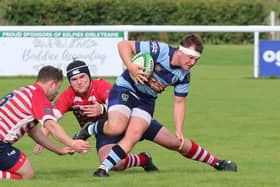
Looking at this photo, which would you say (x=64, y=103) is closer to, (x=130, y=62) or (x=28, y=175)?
(x=130, y=62)

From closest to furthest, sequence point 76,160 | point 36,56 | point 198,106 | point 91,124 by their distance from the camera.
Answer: point 91,124
point 76,160
point 198,106
point 36,56

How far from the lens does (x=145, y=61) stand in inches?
342

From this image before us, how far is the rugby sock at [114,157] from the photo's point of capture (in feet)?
27.7

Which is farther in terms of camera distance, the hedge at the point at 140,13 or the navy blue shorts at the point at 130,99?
the hedge at the point at 140,13

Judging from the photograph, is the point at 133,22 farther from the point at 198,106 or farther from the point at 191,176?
the point at 191,176

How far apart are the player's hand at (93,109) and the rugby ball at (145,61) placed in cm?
75

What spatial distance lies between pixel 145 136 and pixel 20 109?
138cm

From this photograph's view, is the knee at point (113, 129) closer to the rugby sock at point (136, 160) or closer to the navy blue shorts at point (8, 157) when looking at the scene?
the rugby sock at point (136, 160)

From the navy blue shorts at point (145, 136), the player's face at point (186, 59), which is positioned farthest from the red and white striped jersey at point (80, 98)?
the player's face at point (186, 59)

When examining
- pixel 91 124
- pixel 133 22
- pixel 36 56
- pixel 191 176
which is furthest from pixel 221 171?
pixel 133 22

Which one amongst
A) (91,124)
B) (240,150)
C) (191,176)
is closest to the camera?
(191,176)

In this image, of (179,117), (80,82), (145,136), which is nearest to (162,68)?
(179,117)

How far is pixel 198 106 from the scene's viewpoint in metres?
15.8

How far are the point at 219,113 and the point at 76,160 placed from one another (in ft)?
16.5
